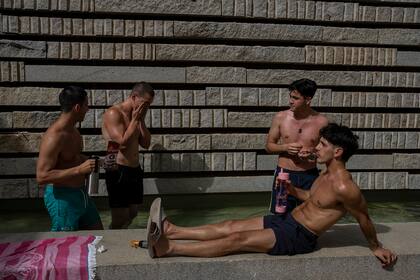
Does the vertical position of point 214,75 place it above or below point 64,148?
above

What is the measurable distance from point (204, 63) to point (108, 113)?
66.5 inches

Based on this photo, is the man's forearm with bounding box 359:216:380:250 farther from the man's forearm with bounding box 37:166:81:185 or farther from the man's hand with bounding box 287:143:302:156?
the man's forearm with bounding box 37:166:81:185

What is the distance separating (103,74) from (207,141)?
1.51 m

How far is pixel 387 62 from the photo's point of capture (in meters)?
6.11

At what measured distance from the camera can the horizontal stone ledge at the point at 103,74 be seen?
5.43 m

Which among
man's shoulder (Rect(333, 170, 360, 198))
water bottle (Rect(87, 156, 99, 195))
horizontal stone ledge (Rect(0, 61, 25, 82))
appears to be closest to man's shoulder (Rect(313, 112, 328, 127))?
man's shoulder (Rect(333, 170, 360, 198))

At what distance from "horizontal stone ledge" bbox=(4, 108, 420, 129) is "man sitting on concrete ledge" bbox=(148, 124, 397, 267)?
237cm

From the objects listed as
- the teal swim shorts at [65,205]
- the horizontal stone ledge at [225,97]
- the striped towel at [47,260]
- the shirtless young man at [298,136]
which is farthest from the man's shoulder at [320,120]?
the striped towel at [47,260]

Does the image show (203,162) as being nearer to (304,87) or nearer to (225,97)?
(225,97)

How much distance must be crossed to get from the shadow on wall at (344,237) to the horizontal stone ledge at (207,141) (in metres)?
2.05

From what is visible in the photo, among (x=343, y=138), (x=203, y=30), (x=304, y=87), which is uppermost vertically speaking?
(x=203, y=30)

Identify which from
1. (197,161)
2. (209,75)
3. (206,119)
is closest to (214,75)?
(209,75)

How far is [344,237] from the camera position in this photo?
381cm

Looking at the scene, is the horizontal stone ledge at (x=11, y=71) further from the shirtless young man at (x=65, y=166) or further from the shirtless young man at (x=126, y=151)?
the shirtless young man at (x=65, y=166)
